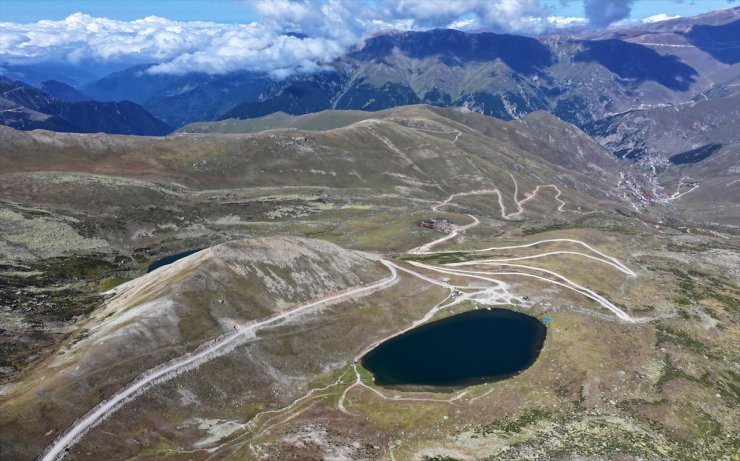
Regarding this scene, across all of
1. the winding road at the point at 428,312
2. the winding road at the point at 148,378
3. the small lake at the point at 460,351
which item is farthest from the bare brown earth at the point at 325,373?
the small lake at the point at 460,351

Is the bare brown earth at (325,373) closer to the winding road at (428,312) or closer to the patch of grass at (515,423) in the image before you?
the patch of grass at (515,423)

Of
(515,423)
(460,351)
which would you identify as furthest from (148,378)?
(460,351)

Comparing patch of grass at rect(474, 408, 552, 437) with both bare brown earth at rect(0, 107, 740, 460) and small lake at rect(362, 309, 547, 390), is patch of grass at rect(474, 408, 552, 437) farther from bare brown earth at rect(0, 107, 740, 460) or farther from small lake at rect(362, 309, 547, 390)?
small lake at rect(362, 309, 547, 390)

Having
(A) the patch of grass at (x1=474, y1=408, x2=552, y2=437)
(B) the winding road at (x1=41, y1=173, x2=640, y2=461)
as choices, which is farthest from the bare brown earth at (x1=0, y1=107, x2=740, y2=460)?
(B) the winding road at (x1=41, y1=173, x2=640, y2=461)

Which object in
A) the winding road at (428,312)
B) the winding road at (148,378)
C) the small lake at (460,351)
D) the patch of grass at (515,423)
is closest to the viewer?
the winding road at (148,378)

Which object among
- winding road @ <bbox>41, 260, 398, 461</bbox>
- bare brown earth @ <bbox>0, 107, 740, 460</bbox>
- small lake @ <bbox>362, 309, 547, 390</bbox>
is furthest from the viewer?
small lake @ <bbox>362, 309, 547, 390</bbox>

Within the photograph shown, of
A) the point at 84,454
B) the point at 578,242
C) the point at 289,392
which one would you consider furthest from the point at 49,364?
the point at 578,242

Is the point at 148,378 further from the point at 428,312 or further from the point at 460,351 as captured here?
the point at 428,312

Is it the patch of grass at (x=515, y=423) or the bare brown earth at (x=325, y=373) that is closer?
the bare brown earth at (x=325, y=373)
